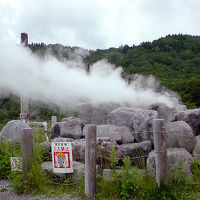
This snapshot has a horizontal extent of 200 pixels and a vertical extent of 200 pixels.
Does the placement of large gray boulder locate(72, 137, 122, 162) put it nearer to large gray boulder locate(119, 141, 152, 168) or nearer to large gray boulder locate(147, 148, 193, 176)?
large gray boulder locate(119, 141, 152, 168)

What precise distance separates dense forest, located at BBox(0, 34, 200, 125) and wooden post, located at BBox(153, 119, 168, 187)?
962 centimetres

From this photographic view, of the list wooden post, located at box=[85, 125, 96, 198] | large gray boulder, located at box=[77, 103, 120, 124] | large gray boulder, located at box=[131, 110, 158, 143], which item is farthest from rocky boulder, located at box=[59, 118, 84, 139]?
wooden post, located at box=[85, 125, 96, 198]

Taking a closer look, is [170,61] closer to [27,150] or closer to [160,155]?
[160,155]

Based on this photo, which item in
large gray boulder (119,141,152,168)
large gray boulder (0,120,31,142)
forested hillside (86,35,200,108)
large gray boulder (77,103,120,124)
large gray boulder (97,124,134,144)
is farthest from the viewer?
forested hillside (86,35,200,108)

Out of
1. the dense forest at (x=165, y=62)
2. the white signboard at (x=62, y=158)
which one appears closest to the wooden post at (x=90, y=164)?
the white signboard at (x=62, y=158)

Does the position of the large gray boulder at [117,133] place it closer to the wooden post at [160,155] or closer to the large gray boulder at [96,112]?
the large gray boulder at [96,112]

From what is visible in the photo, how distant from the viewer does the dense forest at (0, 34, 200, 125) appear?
18147mm

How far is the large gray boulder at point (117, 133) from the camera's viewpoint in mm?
7668

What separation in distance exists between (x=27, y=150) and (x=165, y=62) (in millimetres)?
20025

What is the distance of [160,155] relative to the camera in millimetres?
4977

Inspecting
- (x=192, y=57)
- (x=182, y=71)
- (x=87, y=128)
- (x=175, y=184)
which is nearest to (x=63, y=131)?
(x=87, y=128)

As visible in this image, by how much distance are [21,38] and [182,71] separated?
60.5 feet

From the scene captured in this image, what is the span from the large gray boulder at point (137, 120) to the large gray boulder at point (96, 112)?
0.88 metres

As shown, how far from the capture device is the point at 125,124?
852cm
